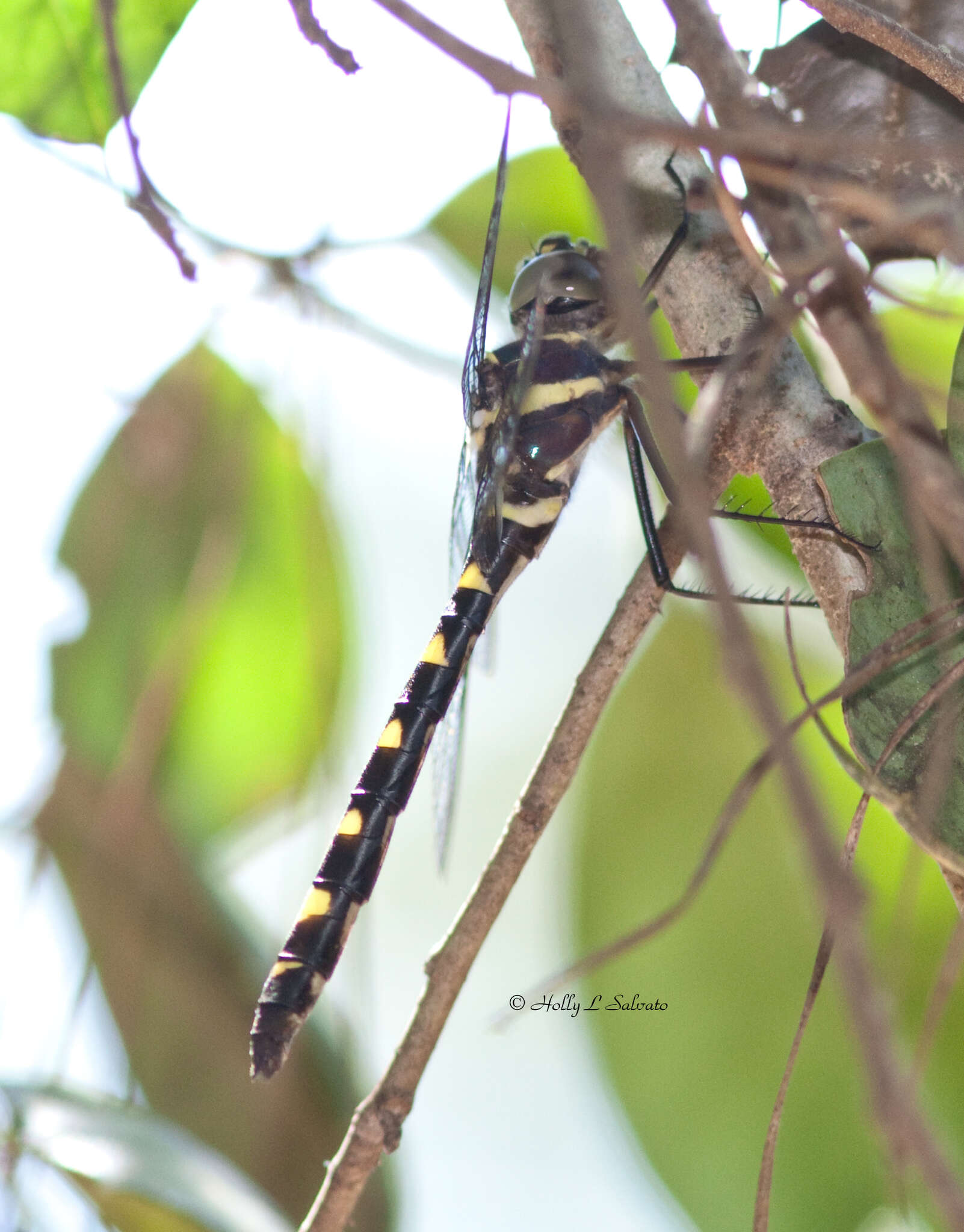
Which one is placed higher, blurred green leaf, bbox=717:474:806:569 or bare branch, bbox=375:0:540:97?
blurred green leaf, bbox=717:474:806:569

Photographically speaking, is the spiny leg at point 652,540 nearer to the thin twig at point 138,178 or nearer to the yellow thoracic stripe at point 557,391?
the yellow thoracic stripe at point 557,391

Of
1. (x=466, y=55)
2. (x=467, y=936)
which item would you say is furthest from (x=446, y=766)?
(x=466, y=55)

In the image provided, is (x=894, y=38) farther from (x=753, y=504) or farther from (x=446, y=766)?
(x=446, y=766)

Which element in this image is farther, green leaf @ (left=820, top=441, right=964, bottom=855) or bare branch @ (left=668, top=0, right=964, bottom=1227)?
green leaf @ (left=820, top=441, right=964, bottom=855)

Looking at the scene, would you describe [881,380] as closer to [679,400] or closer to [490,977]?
[679,400]

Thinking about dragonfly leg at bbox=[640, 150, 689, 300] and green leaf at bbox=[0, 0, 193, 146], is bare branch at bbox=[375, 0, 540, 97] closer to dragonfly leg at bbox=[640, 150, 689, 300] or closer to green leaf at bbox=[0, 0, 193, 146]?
dragonfly leg at bbox=[640, 150, 689, 300]

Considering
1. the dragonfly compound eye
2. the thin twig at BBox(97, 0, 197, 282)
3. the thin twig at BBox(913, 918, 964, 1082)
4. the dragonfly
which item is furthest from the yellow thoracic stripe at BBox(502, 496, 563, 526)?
the thin twig at BBox(913, 918, 964, 1082)

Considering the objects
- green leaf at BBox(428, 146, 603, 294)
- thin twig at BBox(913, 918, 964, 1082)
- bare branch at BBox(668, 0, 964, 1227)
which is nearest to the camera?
bare branch at BBox(668, 0, 964, 1227)
